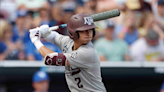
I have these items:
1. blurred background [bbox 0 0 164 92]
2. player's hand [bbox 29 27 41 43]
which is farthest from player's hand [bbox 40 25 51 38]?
blurred background [bbox 0 0 164 92]

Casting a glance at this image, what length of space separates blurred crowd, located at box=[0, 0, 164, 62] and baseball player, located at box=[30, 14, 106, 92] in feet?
9.46

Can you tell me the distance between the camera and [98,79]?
3072 mm

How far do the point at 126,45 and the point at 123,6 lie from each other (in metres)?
0.96

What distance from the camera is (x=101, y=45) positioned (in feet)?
19.6

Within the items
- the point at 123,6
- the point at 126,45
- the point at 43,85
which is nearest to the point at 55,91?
the point at 43,85

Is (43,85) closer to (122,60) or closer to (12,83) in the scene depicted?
(12,83)

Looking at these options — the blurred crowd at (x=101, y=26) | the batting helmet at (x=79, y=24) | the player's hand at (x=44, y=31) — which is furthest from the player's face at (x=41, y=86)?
the batting helmet at (x=79, y=24)

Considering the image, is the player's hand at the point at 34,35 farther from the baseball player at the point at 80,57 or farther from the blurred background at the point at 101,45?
the blurred background at the point at 101,45

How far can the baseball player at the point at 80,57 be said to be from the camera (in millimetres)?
2854

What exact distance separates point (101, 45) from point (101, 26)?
0.45 metres

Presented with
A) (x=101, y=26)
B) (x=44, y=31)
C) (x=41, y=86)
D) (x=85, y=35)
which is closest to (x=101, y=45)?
(x=101, y=26)

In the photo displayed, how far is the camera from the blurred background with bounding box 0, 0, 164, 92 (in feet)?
19.4

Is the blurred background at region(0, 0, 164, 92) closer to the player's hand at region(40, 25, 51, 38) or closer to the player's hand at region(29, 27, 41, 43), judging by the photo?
the player's hand at region(40, 25, 51, 38)

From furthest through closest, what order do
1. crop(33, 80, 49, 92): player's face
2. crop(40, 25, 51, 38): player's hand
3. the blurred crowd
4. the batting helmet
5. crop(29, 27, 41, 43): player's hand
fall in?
the blurred crowd
crop(33, 80, 49, 92): player's face
crop(40, 25, 51, 38): player's hand
crop(29, 27, 41, 43): player's hand
the batting helmet
